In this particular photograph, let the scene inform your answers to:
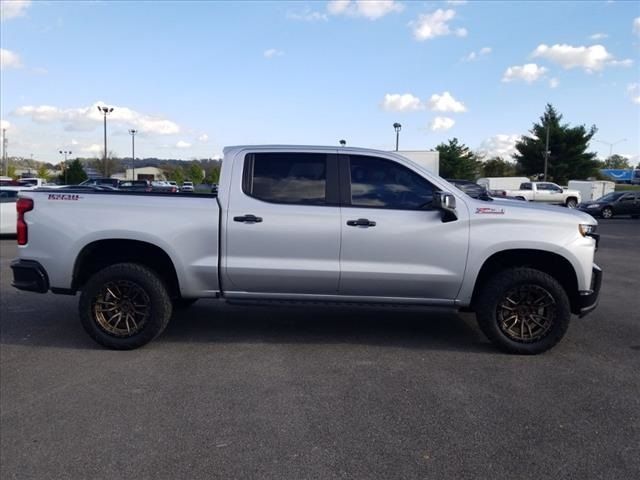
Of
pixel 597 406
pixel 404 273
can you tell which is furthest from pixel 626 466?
pixel 404 273

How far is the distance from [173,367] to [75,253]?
1507 millimetres

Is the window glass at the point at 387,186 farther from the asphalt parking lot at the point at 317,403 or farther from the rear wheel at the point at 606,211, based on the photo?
the rear wheel at the point at 606,211

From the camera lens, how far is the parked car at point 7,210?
14836 millimetres

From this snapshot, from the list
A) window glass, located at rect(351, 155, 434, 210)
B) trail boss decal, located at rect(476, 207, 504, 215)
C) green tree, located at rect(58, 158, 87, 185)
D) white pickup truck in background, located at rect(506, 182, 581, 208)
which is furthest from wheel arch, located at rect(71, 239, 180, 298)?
green tree, located at rect(58, 158, 87, 185)

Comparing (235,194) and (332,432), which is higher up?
(235,194)

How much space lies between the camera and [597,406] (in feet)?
12.9

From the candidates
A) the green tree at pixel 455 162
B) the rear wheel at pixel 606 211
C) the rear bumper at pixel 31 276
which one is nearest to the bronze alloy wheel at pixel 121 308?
the rear bumper at pixel 31 276

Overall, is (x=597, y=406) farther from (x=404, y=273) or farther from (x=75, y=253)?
(x=75, y=253)

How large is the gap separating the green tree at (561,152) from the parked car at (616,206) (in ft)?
101

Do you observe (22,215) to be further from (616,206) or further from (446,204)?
(616,206)

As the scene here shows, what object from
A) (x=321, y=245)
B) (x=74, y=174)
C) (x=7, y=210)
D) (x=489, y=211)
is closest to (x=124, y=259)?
(x=321, y=245)

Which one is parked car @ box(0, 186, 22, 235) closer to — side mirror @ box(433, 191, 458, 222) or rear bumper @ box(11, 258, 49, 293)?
rear bumper @ box(11, 258, 49, 293)

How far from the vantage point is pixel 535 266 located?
5211 millimetres

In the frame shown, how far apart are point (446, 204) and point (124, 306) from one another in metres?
3.23
